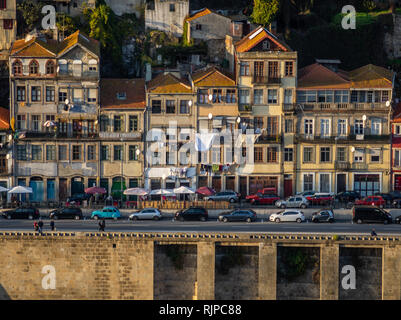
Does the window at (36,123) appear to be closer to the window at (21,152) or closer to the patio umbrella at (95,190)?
the window at (21,152)

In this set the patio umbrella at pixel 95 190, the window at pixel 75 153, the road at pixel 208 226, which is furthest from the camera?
the window at pixel 75 153

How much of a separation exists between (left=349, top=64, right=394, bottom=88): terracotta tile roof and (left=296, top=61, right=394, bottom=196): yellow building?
95 millimetres

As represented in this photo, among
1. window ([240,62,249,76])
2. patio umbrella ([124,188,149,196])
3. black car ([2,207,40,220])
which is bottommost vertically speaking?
black car ([2,207,40,220])

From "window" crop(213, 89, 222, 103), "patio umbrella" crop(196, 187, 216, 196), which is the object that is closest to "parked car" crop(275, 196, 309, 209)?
"patio umbrella" crop(196, 187, 216, 196)

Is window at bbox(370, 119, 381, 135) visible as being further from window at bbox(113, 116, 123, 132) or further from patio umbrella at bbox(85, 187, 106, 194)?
patio umbrella at bbox(85, 187, 106, 194)

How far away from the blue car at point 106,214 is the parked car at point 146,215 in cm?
134

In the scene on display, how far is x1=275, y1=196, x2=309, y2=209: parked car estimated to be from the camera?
102625 mm

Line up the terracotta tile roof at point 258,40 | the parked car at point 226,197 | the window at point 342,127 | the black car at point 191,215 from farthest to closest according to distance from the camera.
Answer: the window at point 342,127 → the terracotta tile roof at point 258,40 → the parked car at point 226,197 → the black car at point 191,215

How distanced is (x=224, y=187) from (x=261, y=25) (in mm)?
19149

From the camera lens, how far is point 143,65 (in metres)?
114

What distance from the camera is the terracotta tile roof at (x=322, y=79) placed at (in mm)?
108062

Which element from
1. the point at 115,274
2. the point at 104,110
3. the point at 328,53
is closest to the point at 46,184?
the point at 104,110

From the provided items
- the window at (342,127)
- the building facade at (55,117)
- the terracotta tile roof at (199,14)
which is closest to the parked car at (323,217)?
the window at (342,127)

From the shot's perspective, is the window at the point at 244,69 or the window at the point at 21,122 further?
the window at the point at 244,69
